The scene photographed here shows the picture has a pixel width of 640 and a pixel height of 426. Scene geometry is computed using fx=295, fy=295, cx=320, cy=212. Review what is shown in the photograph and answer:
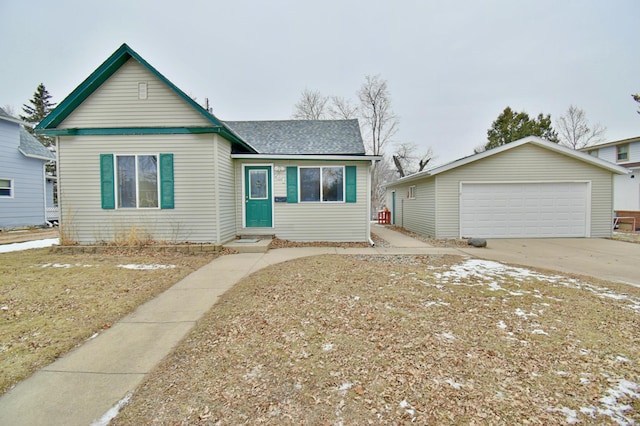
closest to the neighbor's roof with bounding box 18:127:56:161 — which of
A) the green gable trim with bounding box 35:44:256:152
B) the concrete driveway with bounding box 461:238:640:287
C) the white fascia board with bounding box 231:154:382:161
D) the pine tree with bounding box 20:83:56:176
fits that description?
the green gable trim with bounding box 35:44:256:152

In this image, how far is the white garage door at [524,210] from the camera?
1188 centimetres

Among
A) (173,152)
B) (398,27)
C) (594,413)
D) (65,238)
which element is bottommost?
(594,413)

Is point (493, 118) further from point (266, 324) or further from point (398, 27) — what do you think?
point (266, 324)

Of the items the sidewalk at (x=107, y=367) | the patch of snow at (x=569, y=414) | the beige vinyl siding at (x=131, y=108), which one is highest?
the beige vinyl siding at (x=131, y=108)

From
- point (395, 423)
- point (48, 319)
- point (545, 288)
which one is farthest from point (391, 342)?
point (48, 319)

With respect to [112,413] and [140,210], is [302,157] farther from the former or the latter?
[112,413]

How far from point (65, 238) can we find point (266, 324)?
8.47 m

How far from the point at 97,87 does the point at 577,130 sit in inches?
1709

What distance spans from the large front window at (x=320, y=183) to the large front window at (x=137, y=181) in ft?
15.1

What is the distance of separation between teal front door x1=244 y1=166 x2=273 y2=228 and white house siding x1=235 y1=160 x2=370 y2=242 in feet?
0.63

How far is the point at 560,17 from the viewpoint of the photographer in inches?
456

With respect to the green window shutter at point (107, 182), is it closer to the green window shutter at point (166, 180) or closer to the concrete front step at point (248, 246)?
the green window shutter at point (166, 180)

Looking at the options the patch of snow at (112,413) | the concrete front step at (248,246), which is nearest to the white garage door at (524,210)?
the concrete front step at (248,246)

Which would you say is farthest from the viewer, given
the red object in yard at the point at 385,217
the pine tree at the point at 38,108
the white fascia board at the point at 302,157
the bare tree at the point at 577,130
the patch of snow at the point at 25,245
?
the bare tree at the point at 577,130
